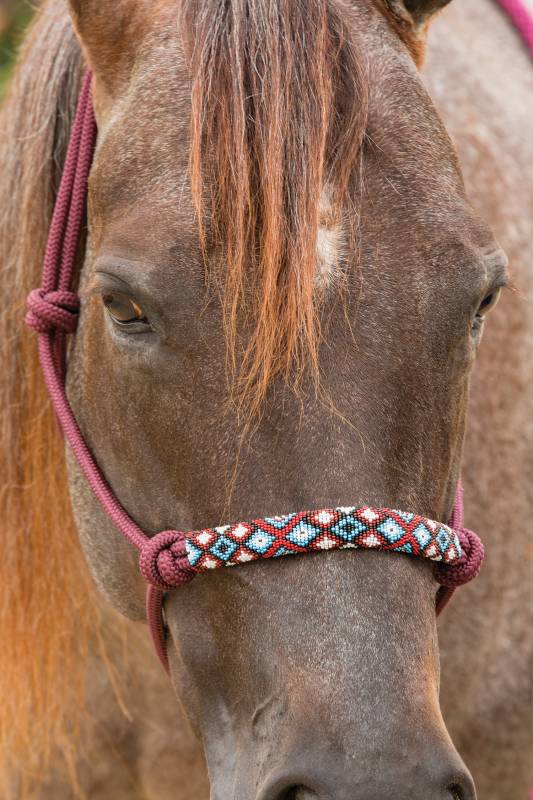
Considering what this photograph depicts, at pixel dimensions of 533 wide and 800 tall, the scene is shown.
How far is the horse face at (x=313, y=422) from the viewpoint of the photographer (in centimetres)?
144

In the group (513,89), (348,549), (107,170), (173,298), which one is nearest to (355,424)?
(348,549)

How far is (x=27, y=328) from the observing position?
221cm

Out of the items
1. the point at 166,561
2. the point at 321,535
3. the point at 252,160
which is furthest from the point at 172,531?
the point at 252,160

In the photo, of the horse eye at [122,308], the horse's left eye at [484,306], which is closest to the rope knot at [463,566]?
the horse's left eye at [484,306]

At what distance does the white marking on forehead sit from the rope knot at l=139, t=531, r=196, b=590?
0.47 metres

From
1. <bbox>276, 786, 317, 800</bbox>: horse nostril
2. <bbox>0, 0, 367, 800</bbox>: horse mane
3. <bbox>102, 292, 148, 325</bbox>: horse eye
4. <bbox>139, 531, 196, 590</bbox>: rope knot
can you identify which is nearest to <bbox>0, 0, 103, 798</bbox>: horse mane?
<bbox>0, 0, 367, 800</bbox>: horse mane

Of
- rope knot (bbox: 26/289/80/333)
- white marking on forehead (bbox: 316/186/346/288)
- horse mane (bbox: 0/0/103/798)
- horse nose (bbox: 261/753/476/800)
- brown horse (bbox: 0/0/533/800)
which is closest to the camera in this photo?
horse nose (bbox: 261/753/476/800)

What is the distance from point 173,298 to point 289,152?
28 centimetres

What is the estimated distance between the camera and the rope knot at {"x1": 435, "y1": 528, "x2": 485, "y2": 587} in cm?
171

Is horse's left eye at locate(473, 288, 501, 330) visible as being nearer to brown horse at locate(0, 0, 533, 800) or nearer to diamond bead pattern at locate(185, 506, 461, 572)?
brown horse at locate(0, 0, 533, 800)

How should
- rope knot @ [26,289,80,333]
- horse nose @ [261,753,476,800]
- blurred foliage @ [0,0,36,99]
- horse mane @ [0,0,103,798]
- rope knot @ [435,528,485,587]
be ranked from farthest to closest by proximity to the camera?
blurred foliage @ [0,0,36,99]
horse mane @ [0,0,103,798]
rope knot @ [26,289,80,333]
rope knot @ [435,528,485,587]
horse nose @ [261,753,476,800]

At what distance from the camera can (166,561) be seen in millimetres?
1683

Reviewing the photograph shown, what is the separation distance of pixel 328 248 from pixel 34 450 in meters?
0.94

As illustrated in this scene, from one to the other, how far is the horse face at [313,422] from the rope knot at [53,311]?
0.54 ft
